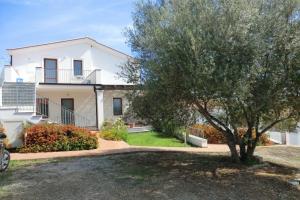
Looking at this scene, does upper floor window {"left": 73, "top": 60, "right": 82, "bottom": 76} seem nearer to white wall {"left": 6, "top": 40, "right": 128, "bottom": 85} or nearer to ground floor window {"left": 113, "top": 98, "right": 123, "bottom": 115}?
white wall {"left": 6, "top": 40, "right": 128, "bottom": 85}

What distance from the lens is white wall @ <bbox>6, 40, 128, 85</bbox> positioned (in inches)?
1039

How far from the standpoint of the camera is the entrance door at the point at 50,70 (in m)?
26.8

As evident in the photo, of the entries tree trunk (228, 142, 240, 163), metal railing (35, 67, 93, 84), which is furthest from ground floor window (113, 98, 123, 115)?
tree trunk (228, 142, 240, 163)

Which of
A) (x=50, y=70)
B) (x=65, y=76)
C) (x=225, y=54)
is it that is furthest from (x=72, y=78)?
(x=225, y=54)

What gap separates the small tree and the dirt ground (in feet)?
6.37

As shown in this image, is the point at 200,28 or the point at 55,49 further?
the point at 55,49

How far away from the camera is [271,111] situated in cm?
1055

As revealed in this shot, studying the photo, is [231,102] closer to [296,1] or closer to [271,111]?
[271,111]

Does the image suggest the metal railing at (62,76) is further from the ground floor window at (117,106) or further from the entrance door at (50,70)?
the ground floor window at (117,106)

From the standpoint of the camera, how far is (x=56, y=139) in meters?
16.1

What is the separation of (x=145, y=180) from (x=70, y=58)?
19.7 m

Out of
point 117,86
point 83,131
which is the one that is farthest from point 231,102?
point 117,86

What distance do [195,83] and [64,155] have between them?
7.32m

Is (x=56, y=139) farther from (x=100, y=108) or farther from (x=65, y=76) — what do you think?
(x=65, y=76)
